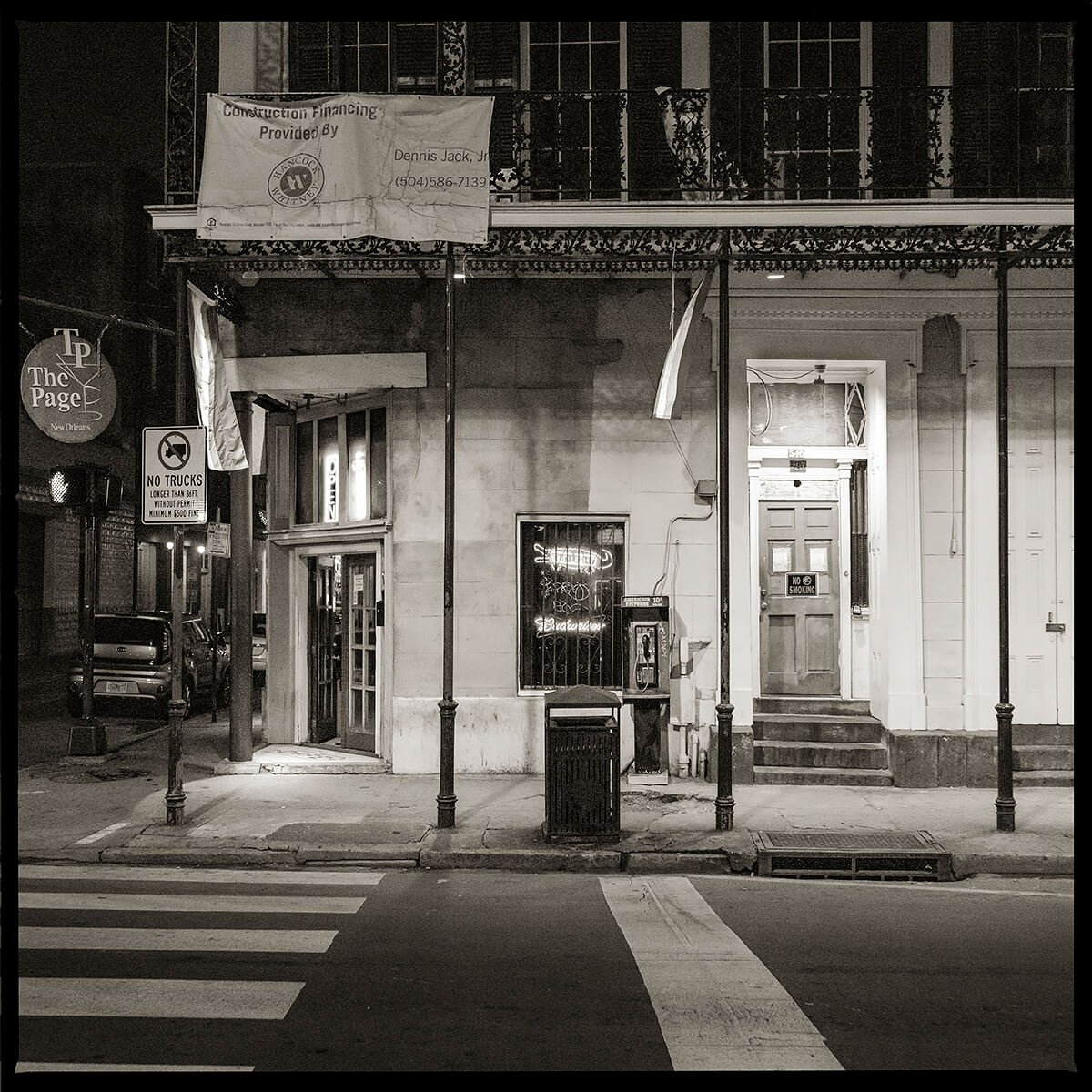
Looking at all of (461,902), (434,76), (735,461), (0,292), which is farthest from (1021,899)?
(434,76)

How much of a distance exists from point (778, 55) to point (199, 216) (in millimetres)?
6800

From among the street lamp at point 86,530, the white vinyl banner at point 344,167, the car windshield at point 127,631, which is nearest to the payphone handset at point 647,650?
the white vinyl banner at point 344,167

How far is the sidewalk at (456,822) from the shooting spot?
7902 millimetres

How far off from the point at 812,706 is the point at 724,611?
3.19m

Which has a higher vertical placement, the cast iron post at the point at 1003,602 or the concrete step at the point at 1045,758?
the cast iron post at the point at 1003,602

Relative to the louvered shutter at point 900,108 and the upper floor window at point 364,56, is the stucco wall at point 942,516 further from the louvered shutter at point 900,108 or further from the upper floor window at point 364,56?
the upper floor window at point 364,56

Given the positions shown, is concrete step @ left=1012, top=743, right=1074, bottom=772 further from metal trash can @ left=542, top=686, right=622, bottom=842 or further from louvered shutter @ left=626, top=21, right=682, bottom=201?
louvered shutter @ left=626, top=21, right=682, bottom=201

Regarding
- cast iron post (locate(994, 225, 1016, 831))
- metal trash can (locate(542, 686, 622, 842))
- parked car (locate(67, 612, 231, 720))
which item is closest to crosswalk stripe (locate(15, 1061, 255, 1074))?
metal trash can (locate(542, 686, 622, 842))

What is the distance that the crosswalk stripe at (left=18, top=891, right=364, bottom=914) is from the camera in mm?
6438

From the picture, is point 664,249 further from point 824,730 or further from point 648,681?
point 824,730

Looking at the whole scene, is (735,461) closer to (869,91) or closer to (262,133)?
(869,91)

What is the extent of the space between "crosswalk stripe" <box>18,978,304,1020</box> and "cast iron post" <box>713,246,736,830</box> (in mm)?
4583

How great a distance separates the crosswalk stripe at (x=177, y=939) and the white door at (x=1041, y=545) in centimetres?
835

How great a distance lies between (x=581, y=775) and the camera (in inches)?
322
